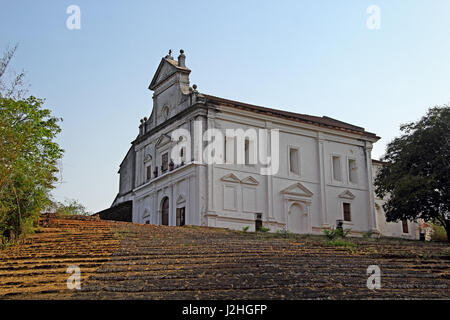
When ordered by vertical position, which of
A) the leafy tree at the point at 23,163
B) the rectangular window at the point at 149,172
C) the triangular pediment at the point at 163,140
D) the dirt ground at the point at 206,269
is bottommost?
the dirt ground at the point at 206,269

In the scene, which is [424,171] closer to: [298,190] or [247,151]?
[298,190]

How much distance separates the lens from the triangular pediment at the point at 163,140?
1382 inches

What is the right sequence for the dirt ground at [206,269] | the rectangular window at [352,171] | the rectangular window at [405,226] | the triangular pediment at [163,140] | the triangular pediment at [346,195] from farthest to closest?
the rectangular window at [405,226]
the rectangular window at [352,171]
the triangular pediment at [346,195]
the triangular pediment at [163,140]
the dirt ground at [206,269]

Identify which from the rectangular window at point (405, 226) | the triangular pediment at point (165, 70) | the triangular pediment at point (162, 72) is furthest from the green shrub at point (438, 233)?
the triangular pediment at point (162, 72)

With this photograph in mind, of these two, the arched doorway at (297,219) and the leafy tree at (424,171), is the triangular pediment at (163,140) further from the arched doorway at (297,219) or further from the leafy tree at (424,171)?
the leafy tree at (424,171)

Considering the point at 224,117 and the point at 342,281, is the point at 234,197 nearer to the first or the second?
the point at 224,117

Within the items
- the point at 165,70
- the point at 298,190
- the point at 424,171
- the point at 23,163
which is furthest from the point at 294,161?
the point at 23,163

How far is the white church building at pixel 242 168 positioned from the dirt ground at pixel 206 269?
13161 millimetres

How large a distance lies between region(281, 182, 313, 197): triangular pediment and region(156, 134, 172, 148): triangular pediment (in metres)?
7.58

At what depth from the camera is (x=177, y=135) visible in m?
34.0

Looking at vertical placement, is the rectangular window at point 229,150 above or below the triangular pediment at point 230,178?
above

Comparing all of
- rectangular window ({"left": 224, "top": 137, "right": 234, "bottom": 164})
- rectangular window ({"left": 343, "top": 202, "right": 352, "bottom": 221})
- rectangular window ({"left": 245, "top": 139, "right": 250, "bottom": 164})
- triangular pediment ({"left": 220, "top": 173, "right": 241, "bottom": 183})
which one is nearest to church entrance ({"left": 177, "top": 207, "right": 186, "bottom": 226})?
triangular pediment ({"left": 220, "top": 173, "right": 241, "bottom": 183})

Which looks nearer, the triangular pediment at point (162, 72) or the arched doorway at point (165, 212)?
the arched doorway at point (165, 212)
